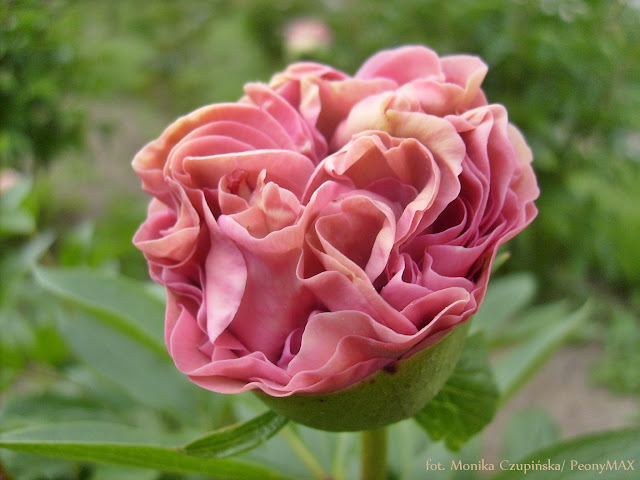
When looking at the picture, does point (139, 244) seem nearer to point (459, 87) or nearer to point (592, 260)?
point (459, 87)

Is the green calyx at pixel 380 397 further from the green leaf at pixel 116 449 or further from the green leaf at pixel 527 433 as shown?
the green leaf at pixel 527 433

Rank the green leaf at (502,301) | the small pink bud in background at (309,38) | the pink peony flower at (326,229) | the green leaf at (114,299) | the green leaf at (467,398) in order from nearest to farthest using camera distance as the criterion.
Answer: the pink peony flower at (326,229) → the green leaf at (467,398) → the green leaf at (114,299) → the green leaf at (502,301) → the small pink bud in background at (309,38)

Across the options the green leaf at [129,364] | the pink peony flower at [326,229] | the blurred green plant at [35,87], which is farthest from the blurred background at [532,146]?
the pink peony flower at [326,229]

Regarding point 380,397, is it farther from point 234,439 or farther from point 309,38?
point 309,38

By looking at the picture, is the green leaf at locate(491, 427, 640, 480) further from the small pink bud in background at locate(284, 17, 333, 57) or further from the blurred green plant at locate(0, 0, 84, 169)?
the small pink bud in background at locate(284, 17, 333, 57)

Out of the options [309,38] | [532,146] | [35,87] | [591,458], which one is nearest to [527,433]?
[591,458]

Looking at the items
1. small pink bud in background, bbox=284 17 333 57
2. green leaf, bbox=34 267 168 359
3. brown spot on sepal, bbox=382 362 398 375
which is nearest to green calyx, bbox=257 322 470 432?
brown spot on sepal, bbox=382 362 398 375
